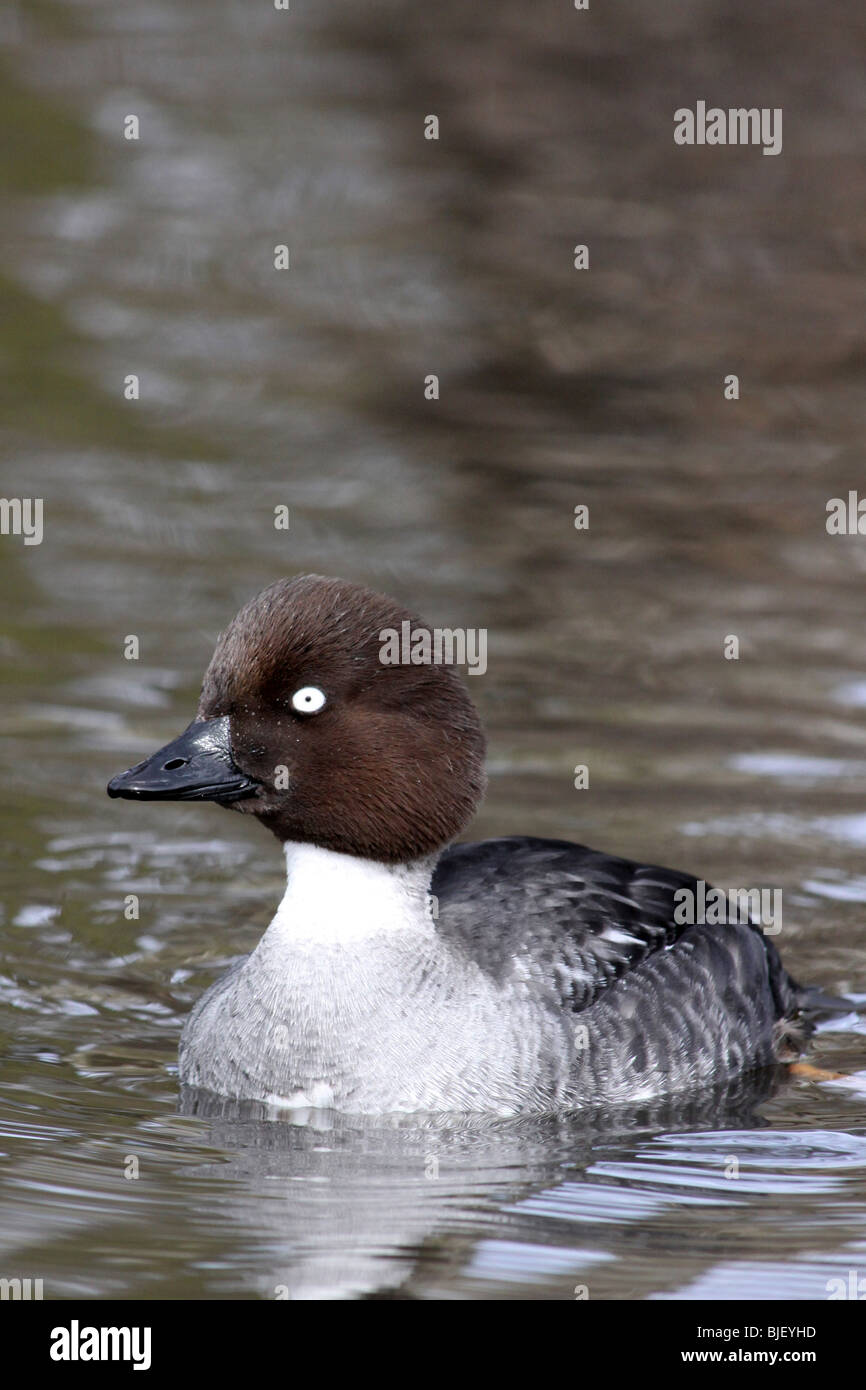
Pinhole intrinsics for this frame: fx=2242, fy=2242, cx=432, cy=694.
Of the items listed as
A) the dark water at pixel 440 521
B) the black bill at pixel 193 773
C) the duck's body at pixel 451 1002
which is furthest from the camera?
the duck's body at pixel 451 1002

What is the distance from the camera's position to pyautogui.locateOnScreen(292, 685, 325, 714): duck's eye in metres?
7.52

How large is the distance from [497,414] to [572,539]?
2.37 meters

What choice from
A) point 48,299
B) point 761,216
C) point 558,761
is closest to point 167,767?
point 558,761

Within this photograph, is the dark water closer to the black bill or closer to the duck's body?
the duck's body

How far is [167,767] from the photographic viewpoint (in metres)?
7.45

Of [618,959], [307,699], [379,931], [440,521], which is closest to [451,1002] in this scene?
[379,931]

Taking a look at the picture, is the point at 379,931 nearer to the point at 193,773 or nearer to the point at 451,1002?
the point at 451,1002

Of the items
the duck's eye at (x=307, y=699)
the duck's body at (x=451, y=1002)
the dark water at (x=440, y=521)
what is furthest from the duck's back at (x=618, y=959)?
the duck's eye at (x=307, y=699)

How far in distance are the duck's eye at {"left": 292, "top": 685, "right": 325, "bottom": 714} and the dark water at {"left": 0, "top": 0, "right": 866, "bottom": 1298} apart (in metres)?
1.43

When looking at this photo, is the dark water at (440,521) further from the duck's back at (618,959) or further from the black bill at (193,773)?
the black bill at (193,773)

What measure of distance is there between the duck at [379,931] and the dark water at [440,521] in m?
0.19

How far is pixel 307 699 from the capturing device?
7.52 meters

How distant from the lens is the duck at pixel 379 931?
7.50 metres

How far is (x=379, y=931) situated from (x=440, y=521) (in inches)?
246
